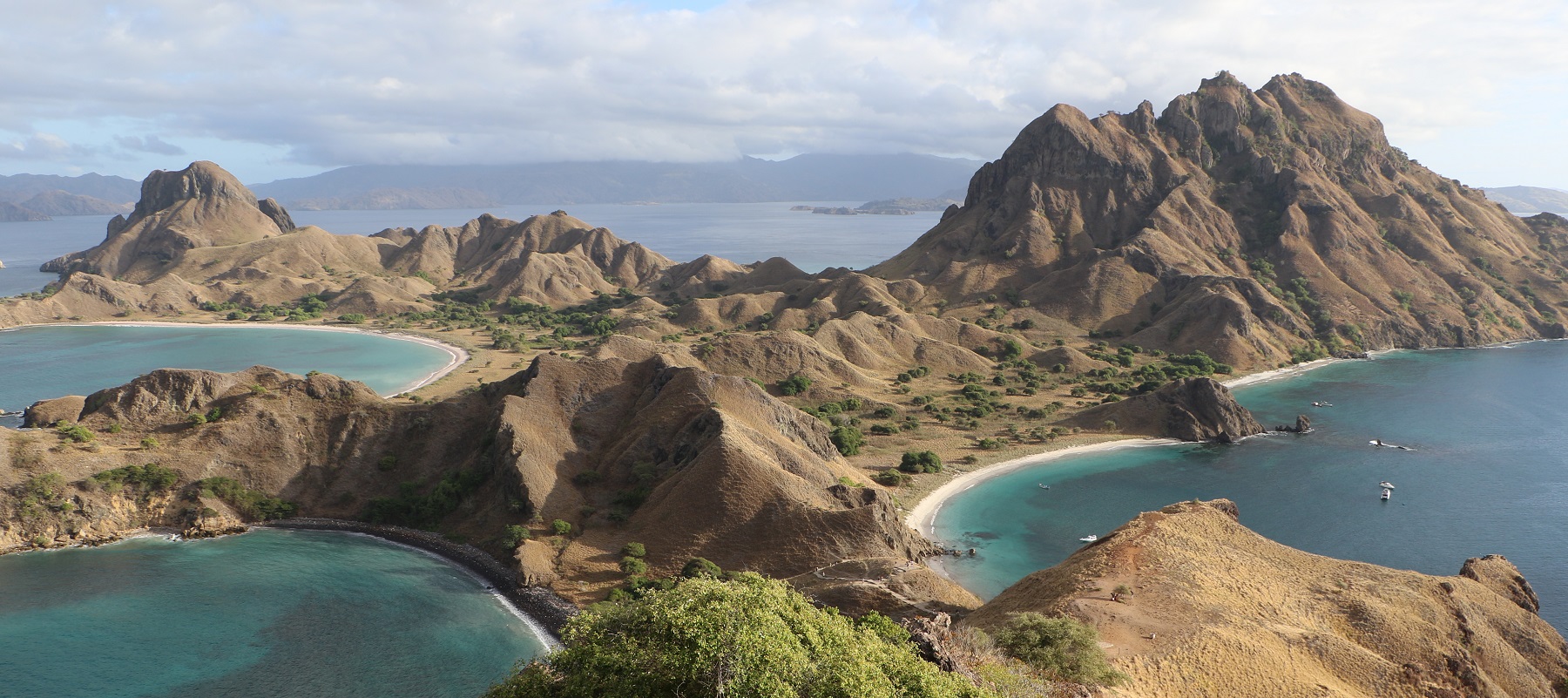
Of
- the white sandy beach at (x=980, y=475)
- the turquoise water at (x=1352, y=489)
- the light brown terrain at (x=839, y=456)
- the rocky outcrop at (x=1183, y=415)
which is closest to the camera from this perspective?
the light brown terrain at (x=839, y=456)

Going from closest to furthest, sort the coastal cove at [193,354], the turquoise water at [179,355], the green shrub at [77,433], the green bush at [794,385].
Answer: the green shrub at [77,433], the green bush at [794,385], the turquoise water at [179,355], the coastal cove at [193,354]

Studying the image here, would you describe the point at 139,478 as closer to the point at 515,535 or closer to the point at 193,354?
the point at 515,535

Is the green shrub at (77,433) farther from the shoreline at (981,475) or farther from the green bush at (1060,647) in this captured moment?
the green bush at (1060,647)

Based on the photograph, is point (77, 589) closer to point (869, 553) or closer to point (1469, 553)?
point (869, 553)

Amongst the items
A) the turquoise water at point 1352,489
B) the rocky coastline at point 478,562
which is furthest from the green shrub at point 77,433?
the turquoise water at point 1352,489

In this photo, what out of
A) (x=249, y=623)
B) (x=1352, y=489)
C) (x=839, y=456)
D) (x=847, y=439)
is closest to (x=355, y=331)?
(x=847, y=439)

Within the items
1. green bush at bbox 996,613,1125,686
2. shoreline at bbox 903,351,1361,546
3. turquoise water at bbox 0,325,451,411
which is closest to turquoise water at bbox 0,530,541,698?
green bush at bbox 996,613,1125,686
